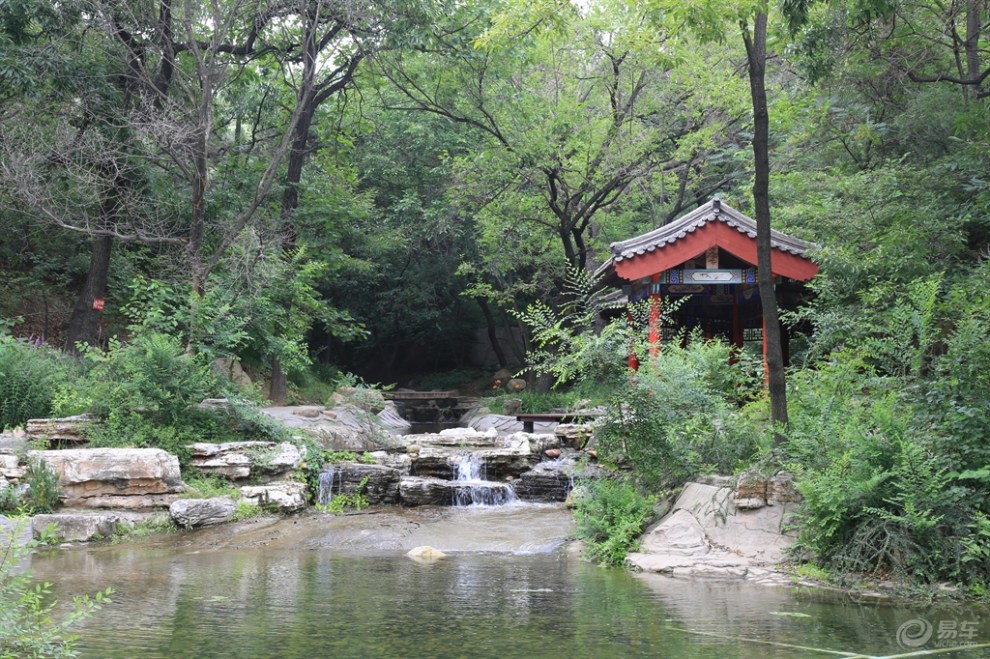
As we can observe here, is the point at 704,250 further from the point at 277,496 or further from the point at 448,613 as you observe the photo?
the point at 448,613

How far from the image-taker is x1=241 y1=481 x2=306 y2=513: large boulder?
1134cm

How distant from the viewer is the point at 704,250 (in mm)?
15375

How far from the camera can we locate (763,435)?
9.07m

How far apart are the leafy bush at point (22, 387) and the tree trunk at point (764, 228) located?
9763 mm

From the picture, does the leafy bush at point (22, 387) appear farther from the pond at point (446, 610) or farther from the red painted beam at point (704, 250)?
the red painted beam at point (704, 250)

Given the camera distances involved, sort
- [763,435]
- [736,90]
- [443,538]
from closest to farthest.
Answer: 1. [763,435]
2. [443,538]
3. [736,90]

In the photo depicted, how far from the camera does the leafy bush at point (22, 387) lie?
12.3 meters

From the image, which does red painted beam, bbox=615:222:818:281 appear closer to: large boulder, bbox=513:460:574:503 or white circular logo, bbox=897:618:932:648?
large boulder, bbox=513:460:574:503

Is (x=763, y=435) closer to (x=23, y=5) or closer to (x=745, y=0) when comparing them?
(x=745, y=0)

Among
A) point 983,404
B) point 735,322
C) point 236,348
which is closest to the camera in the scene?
point 983,404

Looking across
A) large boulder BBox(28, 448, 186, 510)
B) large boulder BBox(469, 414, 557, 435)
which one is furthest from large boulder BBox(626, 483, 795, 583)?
large boulder BBox(469, 414, 557, 435)

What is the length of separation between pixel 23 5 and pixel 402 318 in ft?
58.3

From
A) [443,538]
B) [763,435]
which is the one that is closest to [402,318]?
[443,538]

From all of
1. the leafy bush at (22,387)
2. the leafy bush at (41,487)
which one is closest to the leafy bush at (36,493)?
the leafy bush at (41,487)
